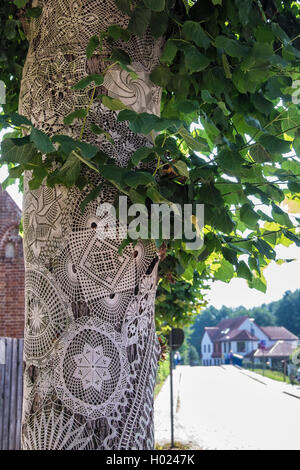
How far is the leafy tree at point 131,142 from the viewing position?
68.7 inches

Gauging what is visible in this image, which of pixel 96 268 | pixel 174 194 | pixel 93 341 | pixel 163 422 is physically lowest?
pixel 163 422

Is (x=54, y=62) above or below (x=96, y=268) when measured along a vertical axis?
above

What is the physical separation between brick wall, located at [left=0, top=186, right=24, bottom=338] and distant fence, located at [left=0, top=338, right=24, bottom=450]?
2609 mm

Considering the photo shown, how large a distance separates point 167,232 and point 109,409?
25.9 inches

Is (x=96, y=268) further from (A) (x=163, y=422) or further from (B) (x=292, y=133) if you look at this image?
(A) (x=163, y=422)

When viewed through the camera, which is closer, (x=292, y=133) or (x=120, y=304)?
(x=120, y=304)

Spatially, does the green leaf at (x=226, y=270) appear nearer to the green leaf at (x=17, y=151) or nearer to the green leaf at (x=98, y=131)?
the green leaf at (x=98, y=131)

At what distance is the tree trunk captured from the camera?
5.77ft

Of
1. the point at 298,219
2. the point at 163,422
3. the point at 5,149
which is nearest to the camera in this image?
the point at 5,149

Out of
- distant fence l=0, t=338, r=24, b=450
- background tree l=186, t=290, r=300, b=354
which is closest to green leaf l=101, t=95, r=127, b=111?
distant fence l=0, t=338, r=24, b=450

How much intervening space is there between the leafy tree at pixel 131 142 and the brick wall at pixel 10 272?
8.92 metres

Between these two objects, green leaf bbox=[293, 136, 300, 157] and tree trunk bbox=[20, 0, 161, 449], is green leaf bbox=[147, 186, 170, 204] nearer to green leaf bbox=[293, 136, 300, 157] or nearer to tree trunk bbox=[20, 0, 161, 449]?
tree trunk bbox=[20, 0, 161, 449]

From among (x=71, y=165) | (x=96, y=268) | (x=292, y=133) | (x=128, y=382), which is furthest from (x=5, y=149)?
(x=292, y=133)

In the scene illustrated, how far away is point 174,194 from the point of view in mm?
2051
